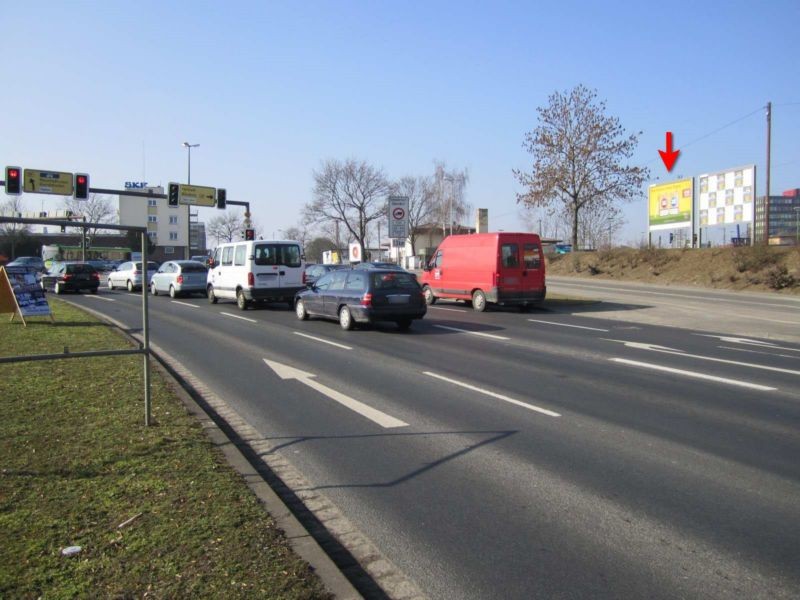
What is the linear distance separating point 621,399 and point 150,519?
6.12 meters

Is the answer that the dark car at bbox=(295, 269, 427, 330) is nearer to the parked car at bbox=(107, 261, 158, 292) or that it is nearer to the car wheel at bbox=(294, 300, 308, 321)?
the car wheel at bbox=(294, 300, 308, 321)

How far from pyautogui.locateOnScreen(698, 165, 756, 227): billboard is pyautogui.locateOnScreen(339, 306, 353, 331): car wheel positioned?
3225cm

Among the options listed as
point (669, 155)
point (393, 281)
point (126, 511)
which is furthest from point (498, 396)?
point (669, 155)

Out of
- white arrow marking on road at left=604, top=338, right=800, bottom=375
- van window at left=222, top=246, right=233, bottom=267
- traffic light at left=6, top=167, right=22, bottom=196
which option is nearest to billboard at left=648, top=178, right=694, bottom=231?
van window at left=222, top=246, right=233, bottom=267

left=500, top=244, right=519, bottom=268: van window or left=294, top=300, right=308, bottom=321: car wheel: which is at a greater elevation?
left=500, top=244, right=519, bottom=268: van window

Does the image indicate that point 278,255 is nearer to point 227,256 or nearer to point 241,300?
point 241,300

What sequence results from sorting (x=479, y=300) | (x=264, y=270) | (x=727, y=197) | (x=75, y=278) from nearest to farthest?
(x=264, y=270), (x=479, y=300), (x=75, y=278), (x=727, y=197)

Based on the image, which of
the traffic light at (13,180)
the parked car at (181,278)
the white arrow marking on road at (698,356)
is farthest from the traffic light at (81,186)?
the white arrow marking on road at (698,356)

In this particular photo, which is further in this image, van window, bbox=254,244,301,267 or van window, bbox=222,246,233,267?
van window, bbox=222,246,233,267

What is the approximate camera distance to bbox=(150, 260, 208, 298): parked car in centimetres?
2810

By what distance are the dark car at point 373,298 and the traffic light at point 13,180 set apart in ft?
73.6

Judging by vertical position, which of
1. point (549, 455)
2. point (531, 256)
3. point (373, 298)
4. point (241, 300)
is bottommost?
point (549, 455)

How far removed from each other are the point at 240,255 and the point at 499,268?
8.48 metres

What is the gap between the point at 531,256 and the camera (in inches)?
841
